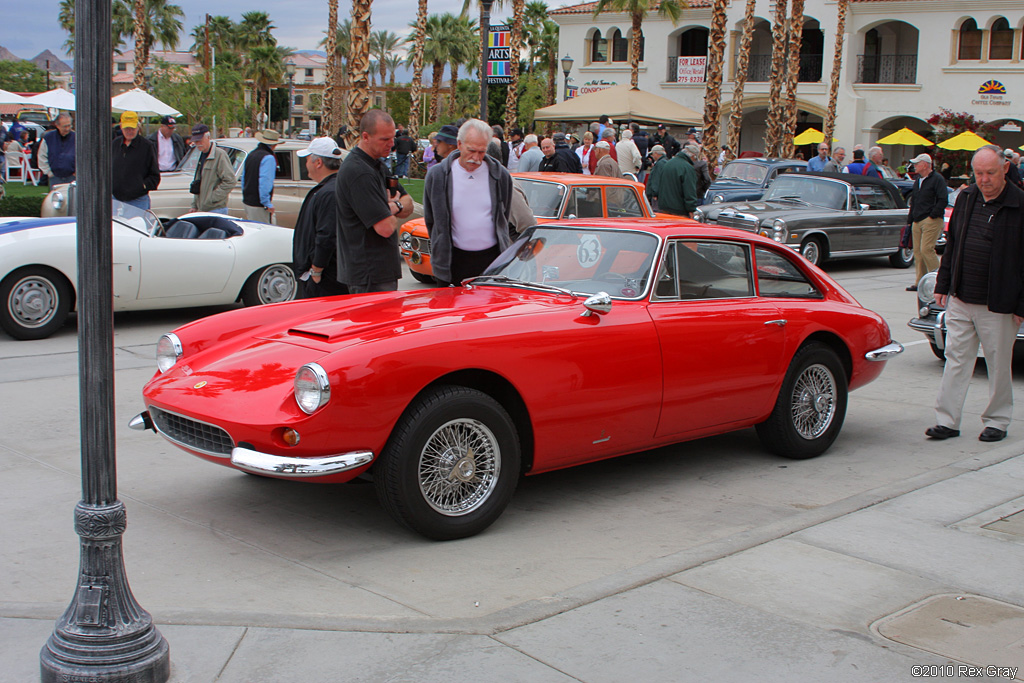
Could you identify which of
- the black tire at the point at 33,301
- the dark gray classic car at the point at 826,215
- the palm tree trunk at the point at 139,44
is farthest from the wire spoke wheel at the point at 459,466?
the palm tree trunk at the point at 139,44

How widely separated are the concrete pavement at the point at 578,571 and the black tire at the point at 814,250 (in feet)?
32.0

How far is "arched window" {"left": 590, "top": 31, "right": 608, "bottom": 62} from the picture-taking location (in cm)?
5106

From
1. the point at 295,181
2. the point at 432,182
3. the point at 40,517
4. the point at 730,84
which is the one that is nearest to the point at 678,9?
the point at 730,84

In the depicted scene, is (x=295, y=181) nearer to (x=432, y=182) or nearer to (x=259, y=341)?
(x=432, y=182)

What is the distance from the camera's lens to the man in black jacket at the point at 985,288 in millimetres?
6410

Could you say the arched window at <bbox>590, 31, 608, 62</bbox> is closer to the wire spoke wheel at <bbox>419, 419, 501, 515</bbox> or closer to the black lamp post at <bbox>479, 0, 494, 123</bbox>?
the black lamp post at <bbox>479, 0, 494, 123</bbox>

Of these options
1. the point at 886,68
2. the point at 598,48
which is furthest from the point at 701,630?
the point at 598,48

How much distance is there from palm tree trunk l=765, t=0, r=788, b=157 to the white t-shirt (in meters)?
26.3

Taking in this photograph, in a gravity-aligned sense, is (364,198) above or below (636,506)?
above

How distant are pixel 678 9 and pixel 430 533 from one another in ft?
148

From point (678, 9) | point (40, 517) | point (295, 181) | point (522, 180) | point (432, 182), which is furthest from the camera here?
point (678, 9)

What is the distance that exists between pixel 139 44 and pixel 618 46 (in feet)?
78.0

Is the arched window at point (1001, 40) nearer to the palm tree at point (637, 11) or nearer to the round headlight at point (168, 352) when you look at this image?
the palm tree at point (637, 11)

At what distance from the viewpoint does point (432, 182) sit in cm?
670
